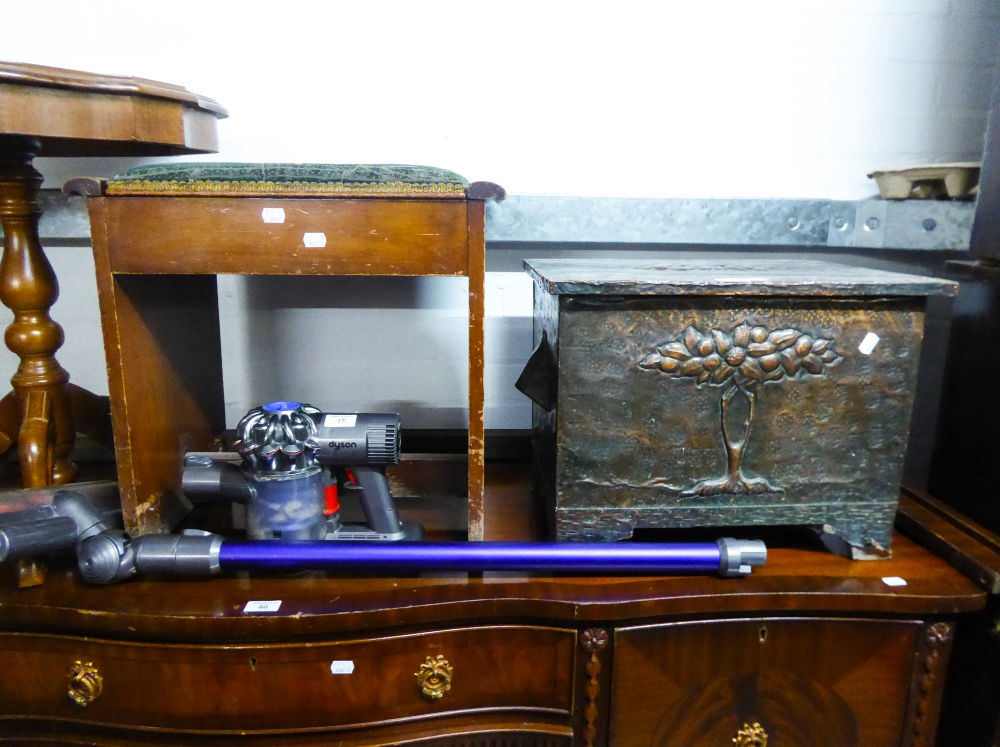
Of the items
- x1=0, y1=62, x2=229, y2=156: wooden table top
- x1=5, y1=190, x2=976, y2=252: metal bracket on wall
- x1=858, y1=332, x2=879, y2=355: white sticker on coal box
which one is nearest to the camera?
x1=0, y1=62, x2=229, y2=156: wooden table top

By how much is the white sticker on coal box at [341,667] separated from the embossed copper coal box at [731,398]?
0.33 metres

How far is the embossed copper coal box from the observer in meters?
0.91

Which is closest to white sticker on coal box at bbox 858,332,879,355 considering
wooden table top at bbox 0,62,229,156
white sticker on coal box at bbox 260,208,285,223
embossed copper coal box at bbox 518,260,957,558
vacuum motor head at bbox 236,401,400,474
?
embossed copper coal box at bbox 518,260,957,558

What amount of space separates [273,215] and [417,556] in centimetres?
49

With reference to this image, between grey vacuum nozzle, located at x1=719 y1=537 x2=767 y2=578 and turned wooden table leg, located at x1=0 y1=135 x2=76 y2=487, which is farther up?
turned wooden table leg, located at x1=0 y1=135 x2=76 y2=487

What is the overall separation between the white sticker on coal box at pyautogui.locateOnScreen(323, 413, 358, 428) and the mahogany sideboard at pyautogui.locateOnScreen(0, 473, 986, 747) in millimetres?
212

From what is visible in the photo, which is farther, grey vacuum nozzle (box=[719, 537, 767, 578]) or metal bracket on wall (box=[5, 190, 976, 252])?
metal bracket on wall (box=[5, 190, 976, 252])

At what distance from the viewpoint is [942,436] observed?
45.5 inches

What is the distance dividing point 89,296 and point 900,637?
1.57m

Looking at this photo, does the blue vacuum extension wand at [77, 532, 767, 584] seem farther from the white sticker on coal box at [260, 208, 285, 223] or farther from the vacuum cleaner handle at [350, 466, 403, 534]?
the white sticker on coal box at [260, 208, 285, 223]

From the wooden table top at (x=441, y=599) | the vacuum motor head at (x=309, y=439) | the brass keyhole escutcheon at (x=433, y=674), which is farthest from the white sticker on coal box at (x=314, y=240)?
the brass keyhole escutcheon at (x=433, y=674)

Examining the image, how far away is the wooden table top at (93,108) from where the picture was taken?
2.68 feet

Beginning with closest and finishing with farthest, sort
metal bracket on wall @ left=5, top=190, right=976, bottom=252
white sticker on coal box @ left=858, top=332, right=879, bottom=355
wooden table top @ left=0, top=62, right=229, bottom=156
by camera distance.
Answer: wooden table top @ left=0, top=62, right=229, bottom=156 → white sticker on coal box @ left=858, top=332, right=879, bottom=355 → metal bracket on wall @ left=5, top=190, right=976, bottom=252

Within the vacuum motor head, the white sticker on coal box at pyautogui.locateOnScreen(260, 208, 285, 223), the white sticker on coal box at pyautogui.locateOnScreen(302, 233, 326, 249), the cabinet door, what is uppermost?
the white sticker on coal box at pyautogui.locateOnScreen(260, 208, 285, 223)
